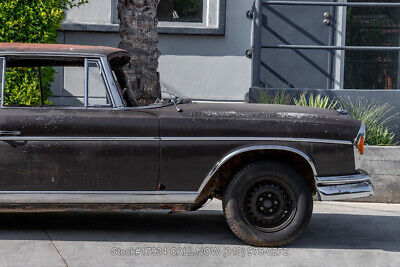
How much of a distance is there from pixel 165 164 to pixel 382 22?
6537 mm

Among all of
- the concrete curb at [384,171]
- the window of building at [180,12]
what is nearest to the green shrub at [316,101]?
the concrete curb at [384,171]

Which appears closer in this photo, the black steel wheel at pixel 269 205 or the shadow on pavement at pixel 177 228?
the black steel wheel at pixel 269 205

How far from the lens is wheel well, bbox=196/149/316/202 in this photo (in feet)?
18.1

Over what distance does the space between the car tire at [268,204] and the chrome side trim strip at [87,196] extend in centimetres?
38

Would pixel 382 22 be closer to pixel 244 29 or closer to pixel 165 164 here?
pixel 244 29

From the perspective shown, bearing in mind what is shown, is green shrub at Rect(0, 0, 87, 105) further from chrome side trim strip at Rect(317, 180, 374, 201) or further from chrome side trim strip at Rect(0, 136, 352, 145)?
chrome side trim strip at Rect(317, 180, 374, 201)

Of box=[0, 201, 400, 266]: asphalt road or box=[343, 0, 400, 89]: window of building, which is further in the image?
box=[343, 0, 400, 89]: window of building

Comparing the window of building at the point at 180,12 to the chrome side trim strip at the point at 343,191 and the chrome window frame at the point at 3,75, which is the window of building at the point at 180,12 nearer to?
the chrome window frame at the point at 3,75

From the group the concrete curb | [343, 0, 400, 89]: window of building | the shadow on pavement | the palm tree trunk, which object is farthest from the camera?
[343, 0, 400, 89]: window of building

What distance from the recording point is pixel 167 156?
211 inches

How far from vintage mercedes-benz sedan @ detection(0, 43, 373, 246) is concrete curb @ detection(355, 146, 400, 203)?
2.38 m

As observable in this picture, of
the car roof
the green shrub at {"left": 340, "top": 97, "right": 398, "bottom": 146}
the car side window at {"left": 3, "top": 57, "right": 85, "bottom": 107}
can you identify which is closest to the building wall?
the green shrub at {"left": 340, "top": 97, "right": 398, "bottom": 146}

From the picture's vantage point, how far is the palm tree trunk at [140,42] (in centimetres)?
821

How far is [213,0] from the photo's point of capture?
10.8 m
